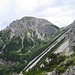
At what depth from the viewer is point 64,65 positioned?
8700cm

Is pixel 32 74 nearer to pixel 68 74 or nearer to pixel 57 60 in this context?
pixel 57 60

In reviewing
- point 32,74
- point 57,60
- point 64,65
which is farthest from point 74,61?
point 32,74

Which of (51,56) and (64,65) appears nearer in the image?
(64,65)

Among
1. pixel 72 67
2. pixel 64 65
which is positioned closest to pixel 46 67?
pixel 64 65

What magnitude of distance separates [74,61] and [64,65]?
5284 mm

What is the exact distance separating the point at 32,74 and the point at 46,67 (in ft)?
37.3

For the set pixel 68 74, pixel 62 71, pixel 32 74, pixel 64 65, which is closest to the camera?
pixel 68 74

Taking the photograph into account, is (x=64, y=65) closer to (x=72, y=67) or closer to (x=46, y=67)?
(x=72, y=67)

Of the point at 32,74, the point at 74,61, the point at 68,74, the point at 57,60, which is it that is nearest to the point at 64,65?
the point at 74,61

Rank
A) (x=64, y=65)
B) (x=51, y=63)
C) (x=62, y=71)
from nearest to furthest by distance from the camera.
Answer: (x=62, y=71)
(x=64, y=65)
(x=51, y=63)

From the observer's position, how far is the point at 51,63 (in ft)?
370

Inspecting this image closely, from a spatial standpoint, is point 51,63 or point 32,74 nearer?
point 51,63

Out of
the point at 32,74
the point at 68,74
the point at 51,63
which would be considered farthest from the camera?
the point at 32,74

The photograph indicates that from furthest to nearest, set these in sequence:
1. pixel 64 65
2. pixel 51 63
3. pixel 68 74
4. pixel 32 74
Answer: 1. pixel 32 74
2. pixel 51 63
3. pixel 64 65
4. pixel 68 74
